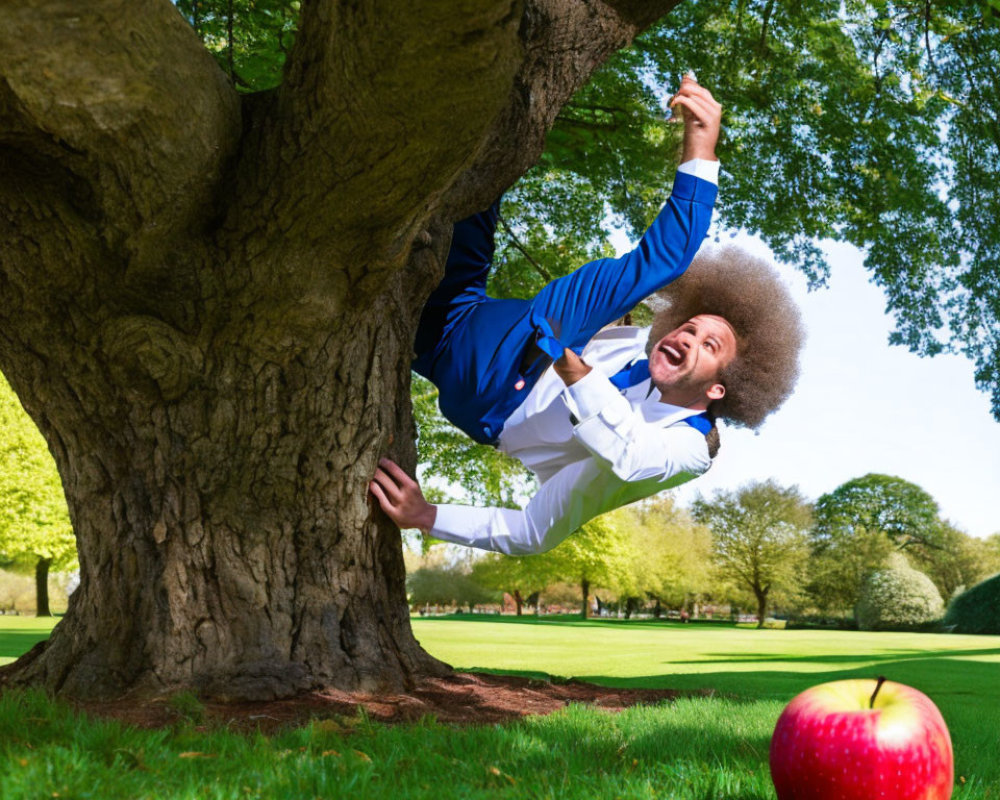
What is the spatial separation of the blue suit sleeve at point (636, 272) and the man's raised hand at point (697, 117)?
0.14 metres

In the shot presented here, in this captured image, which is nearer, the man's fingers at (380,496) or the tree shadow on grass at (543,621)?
the man's fingers at (380,496)

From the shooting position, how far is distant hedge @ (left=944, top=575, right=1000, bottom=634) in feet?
109

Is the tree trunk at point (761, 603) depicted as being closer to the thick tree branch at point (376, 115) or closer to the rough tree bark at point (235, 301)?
the rough tree bark at point (235, 301)

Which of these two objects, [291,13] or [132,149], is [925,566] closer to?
[291,13]

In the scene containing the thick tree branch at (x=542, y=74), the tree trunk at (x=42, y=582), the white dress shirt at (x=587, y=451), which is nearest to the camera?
the white dress shirt at (x=587, y=451)

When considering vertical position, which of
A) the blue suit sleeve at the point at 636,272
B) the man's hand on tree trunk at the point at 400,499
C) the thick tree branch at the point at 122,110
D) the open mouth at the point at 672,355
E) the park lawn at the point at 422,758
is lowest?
the park lawn at the point at 422,758

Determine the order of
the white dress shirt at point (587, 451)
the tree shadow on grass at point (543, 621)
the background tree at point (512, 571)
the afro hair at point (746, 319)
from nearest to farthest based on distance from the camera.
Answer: the white dress shirt at point (587, 451) → the afro hair at point (746, 319) → the tree shadow on grass at point (543, 621) → the background tree at point (512, 571)

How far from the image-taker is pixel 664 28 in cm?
921

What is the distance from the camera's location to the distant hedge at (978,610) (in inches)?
1309

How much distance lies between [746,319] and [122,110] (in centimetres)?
324

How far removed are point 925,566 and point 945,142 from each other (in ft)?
157

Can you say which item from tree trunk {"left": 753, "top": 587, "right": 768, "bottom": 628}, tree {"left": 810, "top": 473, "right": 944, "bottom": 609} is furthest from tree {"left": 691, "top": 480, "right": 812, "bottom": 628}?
tree {"left": 810, "top": 473, "right": 944, "bottom": 609}

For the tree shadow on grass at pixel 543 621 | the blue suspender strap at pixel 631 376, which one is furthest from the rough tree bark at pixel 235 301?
the tree shadow on grass at pixel 543 621

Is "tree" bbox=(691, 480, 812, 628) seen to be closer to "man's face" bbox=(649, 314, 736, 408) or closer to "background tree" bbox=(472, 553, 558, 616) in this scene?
"background tree" bbox=(472, 553, 558, 616)
